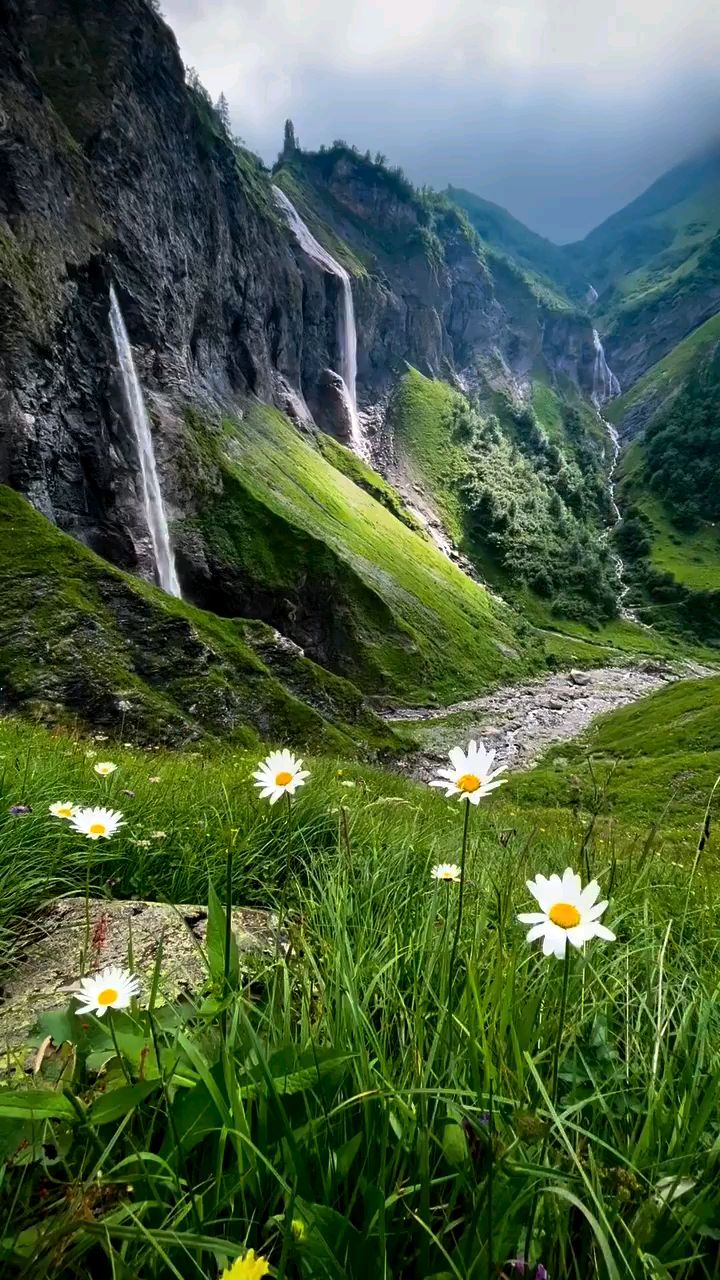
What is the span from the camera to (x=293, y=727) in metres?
33.3

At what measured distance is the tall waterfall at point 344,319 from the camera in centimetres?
16000

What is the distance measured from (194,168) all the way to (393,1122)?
422ft

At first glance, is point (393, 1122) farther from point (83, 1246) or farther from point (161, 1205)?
point (83, 1246)

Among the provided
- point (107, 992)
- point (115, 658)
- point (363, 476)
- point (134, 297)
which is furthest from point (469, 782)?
point (363, 476)

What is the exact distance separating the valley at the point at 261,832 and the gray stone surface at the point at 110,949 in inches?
1.2

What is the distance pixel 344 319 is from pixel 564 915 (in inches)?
7327

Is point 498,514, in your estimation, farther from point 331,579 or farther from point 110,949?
point 110,949

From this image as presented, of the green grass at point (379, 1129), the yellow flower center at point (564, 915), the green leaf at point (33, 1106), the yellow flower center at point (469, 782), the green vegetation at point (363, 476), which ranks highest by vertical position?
the green vegetation at point (363, 476)

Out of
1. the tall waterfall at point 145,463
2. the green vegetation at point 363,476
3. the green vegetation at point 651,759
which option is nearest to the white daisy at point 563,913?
the green vegetation at point 651,759

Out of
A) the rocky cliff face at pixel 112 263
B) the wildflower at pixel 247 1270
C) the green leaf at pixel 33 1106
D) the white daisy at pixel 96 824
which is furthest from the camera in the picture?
the rocky cliff face at pixel 112 263

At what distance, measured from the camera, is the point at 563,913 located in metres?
1.79

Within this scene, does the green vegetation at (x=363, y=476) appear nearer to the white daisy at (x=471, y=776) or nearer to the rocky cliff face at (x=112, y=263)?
the rocky cliff face at (x=112, y=263)

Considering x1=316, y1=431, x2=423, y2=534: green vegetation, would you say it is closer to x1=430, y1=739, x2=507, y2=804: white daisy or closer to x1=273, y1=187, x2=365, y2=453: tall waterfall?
x1=273, y1=187, x2=365, y2=453: tall waterfall

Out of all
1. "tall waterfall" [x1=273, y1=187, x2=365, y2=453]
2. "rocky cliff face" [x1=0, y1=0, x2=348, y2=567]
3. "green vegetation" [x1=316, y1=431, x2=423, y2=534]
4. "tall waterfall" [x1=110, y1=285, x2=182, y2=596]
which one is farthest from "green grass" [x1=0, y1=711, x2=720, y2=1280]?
"tall waterfall" [x1=273, y1=187, x2=365, y2=453]
